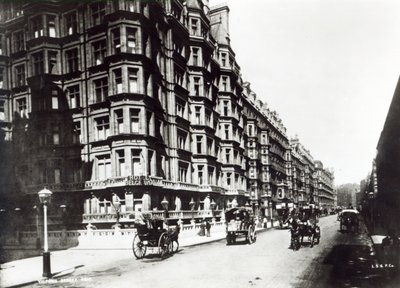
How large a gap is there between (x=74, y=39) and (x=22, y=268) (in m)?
24.6

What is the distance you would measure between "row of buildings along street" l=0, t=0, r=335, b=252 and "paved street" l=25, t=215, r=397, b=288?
13061 mm

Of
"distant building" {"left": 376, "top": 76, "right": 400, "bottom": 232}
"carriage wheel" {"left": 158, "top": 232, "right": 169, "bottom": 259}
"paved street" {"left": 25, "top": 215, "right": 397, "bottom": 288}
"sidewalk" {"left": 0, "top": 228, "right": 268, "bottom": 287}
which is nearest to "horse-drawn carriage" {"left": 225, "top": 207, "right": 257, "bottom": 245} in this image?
"paved street" {"left": 25, "top": 215, "right": 397, "bottom": 288}

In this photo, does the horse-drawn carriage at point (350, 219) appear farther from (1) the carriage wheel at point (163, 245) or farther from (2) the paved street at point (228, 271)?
(1) the carriage wheel at point (163, 245)

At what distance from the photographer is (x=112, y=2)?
3372cm

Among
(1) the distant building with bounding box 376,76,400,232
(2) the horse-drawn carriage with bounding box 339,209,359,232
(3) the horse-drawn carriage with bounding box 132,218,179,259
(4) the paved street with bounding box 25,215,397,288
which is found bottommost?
(2) the horse-drawn carriage with bounding box 339,209,359,232

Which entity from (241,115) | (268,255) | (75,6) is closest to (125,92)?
(75,6)

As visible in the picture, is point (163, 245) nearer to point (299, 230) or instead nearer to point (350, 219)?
point (299, 230)

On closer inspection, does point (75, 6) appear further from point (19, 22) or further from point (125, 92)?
point (125, 92)

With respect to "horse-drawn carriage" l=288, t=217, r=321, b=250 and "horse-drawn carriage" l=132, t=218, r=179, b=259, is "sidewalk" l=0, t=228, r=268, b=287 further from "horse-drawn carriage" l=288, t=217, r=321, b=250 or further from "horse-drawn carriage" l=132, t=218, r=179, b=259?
"horse-drawn carriage" l=288, t=217, r=321, b=250

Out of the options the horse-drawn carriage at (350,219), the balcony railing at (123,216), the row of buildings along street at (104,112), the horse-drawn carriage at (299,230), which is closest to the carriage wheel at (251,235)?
the horse-drawn carriage at (299,230)

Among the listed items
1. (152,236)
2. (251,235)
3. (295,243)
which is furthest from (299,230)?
(152,236)

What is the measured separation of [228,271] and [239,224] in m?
11.1

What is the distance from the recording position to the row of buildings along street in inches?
1297

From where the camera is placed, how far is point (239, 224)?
83.7ft
